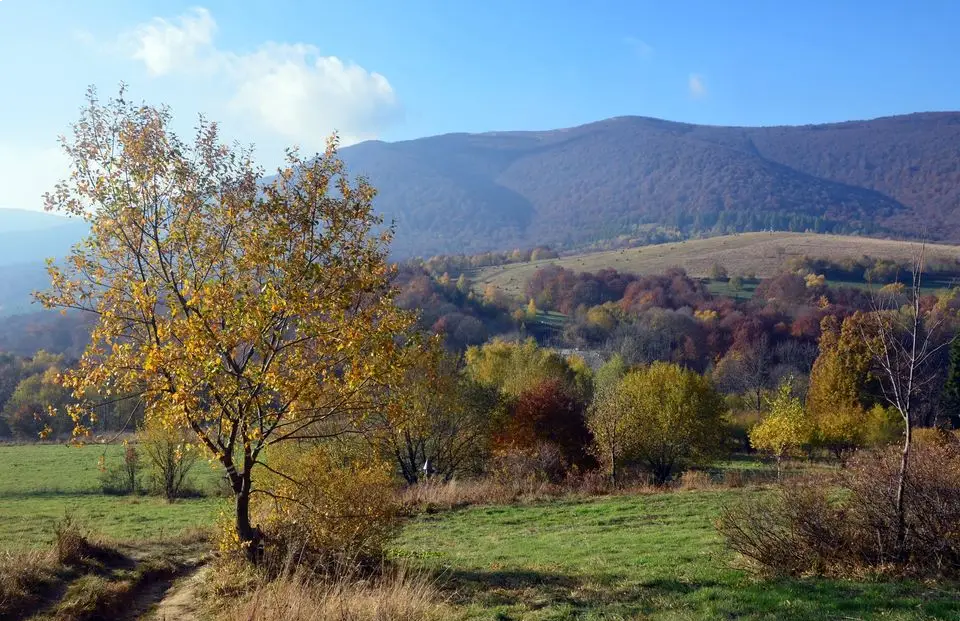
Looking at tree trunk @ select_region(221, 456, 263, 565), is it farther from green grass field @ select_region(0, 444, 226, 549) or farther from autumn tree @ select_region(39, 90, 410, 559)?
green grass field @ select_region(0, 444, 226, 549)

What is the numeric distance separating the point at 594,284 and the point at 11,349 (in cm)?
9923

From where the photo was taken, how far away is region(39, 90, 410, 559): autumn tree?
30.7 feet

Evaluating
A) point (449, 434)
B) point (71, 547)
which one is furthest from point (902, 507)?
point (449, 434)

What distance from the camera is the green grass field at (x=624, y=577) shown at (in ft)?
26.0

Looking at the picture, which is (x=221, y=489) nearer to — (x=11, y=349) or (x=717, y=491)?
(x=717, y=491)

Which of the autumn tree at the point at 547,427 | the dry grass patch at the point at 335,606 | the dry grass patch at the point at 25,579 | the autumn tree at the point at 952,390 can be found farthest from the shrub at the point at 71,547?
the autumn tree at the point at 952,390

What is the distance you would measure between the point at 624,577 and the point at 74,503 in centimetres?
3255

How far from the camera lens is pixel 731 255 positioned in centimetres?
14138

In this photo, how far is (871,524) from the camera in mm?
9633

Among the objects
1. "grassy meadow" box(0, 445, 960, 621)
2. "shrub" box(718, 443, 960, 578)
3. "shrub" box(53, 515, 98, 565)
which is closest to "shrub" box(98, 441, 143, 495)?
"grassy meadow" box(0, 445, 960, 621)

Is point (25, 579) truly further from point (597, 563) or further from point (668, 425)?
point (668, 425)

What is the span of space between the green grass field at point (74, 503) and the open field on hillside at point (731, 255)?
87472 millimetres

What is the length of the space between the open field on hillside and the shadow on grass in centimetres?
11441

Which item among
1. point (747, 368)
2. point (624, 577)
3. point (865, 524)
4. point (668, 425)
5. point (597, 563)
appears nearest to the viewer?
point (865, 524)
